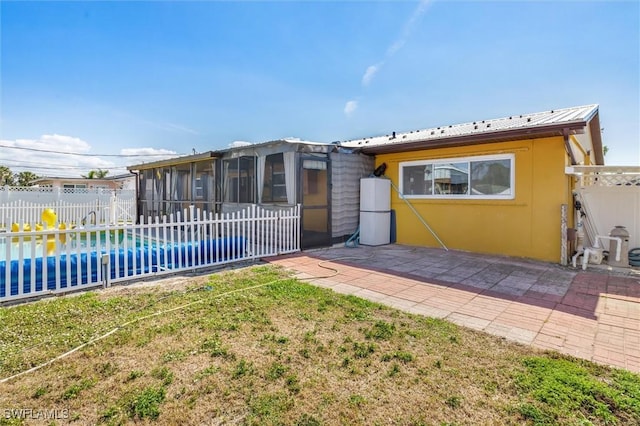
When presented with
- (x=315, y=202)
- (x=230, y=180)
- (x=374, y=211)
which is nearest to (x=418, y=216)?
(x=374, y=211)

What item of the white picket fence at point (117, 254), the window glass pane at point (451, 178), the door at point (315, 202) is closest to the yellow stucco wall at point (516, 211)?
the window glass pane at point (451, 178)

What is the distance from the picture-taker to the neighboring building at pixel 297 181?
8398mm

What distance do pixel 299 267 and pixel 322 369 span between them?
3.80m

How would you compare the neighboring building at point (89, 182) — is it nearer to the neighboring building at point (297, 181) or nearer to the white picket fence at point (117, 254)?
the neighboring building at point (297, 181)

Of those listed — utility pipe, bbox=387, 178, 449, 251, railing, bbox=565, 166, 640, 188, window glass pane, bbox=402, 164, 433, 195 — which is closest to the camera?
railing, bbox=565, 166, 640, 188

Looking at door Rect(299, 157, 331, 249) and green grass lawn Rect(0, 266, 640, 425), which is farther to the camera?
door Rect(299, 157, 331, 249)

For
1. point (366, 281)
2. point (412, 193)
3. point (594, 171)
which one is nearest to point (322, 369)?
point (366, 281)

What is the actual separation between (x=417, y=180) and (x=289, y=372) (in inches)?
301

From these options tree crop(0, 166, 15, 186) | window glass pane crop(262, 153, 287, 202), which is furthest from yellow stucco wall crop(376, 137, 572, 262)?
tree crop(0, 166, 15, 186)

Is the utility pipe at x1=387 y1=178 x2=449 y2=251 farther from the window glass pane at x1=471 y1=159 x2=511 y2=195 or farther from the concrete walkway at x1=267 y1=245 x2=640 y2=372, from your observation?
the window glass pane at x1=471 y1=159 x2=511 y2=195

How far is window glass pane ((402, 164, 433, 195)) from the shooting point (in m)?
8.90

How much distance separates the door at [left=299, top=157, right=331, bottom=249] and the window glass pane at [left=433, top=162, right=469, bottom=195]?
3.05 meters

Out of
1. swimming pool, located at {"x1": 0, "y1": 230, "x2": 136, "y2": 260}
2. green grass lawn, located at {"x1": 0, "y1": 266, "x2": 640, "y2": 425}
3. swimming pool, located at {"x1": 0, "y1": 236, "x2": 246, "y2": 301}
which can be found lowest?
green grass lawn, located at {"x1": 0, "y1": 266, "x2": 640, "y2": 425}

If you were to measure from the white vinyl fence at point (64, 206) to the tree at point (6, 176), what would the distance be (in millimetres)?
26399
